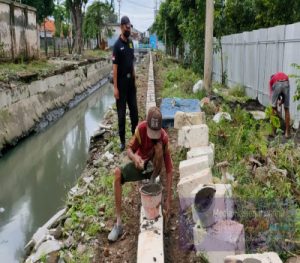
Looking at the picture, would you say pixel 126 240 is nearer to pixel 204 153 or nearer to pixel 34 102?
pixel 204 153

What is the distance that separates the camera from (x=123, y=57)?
6359mm

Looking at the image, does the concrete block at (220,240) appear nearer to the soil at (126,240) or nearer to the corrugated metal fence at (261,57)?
the soil at (126,240)

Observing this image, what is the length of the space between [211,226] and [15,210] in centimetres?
515

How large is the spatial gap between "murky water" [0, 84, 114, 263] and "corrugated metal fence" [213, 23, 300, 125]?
5.14 metres

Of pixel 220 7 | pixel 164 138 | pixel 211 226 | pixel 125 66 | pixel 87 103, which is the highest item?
pixel 220 7

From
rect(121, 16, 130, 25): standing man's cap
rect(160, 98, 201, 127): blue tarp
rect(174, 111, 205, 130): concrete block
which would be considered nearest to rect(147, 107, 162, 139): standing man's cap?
rect(121, 16, 130, 25): standing man's cap

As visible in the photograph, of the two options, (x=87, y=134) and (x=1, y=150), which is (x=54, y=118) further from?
(x=1, y=150)

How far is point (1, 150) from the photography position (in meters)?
11.0

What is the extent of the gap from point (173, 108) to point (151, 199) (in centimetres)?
495

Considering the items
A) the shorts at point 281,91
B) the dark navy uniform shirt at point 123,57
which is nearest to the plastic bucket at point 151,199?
the dark navy uniform shirt at point 123,57

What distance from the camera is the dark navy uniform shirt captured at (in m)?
6.29

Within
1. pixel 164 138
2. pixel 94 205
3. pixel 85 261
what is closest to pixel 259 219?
pixel 164 138

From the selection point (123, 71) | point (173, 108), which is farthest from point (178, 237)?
point (173, 108)

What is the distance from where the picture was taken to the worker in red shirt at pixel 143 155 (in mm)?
4090
